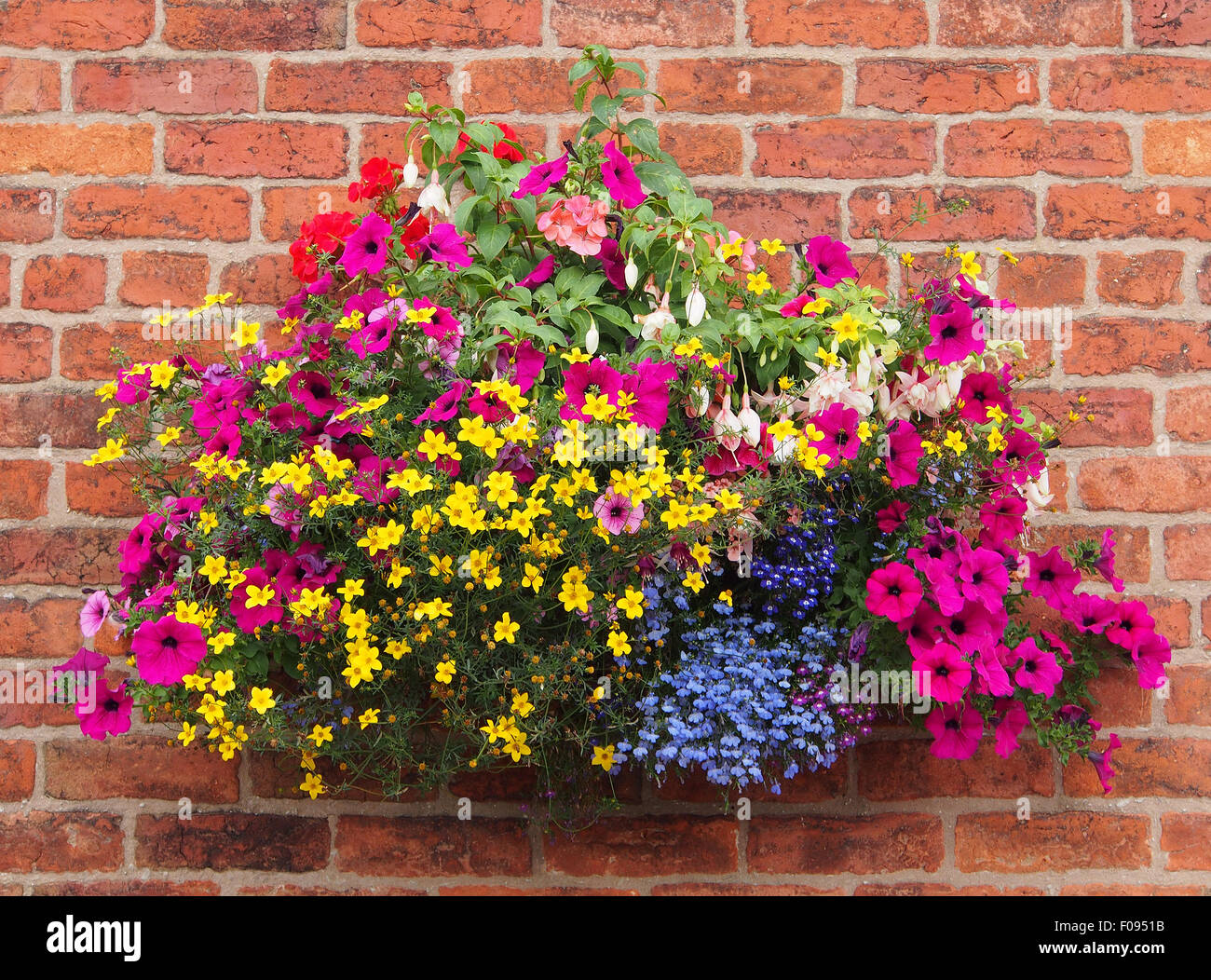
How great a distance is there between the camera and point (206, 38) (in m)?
1.67

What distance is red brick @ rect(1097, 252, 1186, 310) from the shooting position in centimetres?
167

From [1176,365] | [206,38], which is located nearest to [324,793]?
[206,38]

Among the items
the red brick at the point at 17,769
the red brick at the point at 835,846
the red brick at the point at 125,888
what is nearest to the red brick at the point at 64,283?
the red brick at the point at 17,769

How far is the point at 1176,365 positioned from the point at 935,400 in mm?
566

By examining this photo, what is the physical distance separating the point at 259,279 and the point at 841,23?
3.53 feet

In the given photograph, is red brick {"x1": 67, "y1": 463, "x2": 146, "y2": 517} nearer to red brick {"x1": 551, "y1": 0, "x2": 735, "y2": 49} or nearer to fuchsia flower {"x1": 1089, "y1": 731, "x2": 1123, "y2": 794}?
red brick {"x1": 551, "y1": 0, "x2": 735, "y2": 49}

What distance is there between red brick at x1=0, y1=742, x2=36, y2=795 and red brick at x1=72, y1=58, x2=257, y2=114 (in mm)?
1061

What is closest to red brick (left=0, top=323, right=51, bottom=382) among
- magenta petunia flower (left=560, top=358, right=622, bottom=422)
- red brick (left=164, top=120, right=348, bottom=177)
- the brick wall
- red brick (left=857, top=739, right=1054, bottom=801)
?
the brick wall

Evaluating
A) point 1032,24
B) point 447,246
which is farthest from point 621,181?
point 1032,24

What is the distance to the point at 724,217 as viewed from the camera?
167cm

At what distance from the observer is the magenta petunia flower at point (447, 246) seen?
1.38 metres

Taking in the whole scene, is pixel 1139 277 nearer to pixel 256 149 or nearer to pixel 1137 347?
pixel 1137 347

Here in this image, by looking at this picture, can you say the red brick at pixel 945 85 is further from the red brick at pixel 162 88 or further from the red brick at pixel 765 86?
the red brick at pixel 162 88

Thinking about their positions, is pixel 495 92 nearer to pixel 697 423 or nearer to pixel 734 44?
pixel 734 44
